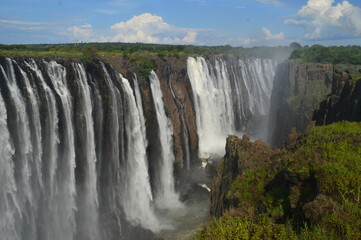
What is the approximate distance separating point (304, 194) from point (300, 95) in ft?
82.2

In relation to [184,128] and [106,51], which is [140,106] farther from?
[106,51]

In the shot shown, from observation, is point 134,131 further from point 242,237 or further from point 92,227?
point 242,237

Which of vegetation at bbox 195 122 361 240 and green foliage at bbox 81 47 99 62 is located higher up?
green foliage at bbox 81 47 99 62

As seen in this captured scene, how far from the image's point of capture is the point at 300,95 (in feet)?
110

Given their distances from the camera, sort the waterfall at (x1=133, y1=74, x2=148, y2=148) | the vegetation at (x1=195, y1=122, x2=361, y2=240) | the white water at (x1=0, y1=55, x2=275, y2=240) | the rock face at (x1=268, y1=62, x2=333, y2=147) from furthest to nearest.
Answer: the rock face at (x1=268, y1=62, x2=333, y2=147) < the waterfall at (x1=133, y1=74, x2=148, y2=148) < the white water at (x1=0, y1=55, x2=275, y2=240) < the vegetation at (x1=195, y1=122, x2=361, y2=240)

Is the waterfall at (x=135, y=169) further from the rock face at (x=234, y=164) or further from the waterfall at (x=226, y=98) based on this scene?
the waterfall at (x=226, y=98)

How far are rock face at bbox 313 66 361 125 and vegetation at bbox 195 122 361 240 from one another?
18.7ft

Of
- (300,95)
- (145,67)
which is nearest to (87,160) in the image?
(145,67)

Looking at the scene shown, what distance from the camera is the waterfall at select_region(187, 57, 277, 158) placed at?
4003 cm

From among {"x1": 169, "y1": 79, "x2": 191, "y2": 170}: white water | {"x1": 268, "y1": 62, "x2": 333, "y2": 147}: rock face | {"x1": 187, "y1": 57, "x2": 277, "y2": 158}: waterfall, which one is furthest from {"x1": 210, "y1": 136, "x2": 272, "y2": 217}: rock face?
{"x1": 187, "y1": 57, "x2": 277, "y2": 158}: waterfall

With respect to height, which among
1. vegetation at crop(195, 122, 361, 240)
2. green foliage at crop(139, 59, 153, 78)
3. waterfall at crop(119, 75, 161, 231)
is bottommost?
waterfall at crop(119, 75, 161, 231)

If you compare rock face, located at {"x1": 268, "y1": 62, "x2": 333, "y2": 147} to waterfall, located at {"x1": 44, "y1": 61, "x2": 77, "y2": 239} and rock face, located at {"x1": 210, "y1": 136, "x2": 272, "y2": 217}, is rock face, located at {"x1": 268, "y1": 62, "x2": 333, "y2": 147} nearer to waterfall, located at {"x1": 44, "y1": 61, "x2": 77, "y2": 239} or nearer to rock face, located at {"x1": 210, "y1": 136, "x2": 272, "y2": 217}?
rock face, located at {"x1": 210, "y1": 136, "x2": 272, "y2": 217}

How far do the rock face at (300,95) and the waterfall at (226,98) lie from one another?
7.72 metres

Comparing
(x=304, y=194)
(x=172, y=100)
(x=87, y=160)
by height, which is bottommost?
(x=87, y=160)
